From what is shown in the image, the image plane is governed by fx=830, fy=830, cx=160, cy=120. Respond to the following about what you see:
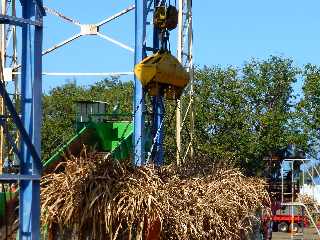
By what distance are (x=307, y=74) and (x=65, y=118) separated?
15690mm

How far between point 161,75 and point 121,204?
4.57 metres

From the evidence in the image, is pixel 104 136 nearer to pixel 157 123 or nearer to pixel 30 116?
pixel 157 123

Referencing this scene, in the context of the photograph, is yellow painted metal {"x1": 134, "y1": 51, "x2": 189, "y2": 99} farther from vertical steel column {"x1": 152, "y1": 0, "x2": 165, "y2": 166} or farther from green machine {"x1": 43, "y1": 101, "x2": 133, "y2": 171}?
green machine {"x1": 43, "y1": 101, "x2": 133, "y2": 171}

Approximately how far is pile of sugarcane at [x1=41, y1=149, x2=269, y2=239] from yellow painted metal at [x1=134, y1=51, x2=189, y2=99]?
3279 mm

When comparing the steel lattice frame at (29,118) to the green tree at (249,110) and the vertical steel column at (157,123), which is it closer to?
the vertical steel column at (157,123)

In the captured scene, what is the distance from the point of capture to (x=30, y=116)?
28.2 ft

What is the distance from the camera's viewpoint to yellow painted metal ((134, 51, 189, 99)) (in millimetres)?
12625

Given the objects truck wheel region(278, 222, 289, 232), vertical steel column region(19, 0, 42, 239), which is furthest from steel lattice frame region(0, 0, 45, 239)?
truck wheel region(278, 222, 289, 232)

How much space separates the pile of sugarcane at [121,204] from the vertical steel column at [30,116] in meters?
0.28

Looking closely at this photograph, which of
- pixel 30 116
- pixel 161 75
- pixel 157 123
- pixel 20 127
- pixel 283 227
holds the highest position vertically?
pixel 161 75

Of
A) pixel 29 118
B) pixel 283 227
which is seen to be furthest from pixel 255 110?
pixel 29 118

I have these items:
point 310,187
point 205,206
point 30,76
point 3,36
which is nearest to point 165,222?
point 205,206

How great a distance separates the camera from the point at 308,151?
139ft

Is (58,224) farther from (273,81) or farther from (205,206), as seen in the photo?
(273,81)
